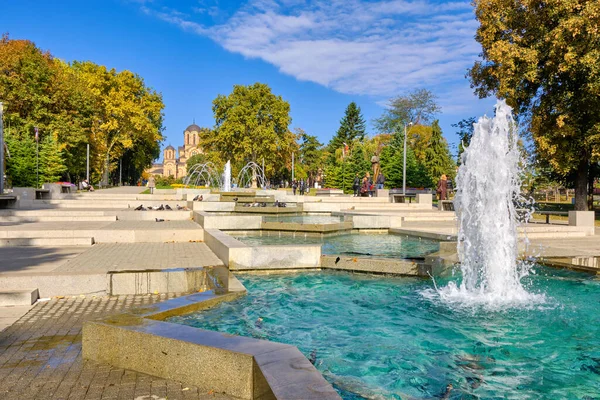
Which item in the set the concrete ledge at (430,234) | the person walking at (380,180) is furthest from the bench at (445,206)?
the concrete ledge at (430,234)

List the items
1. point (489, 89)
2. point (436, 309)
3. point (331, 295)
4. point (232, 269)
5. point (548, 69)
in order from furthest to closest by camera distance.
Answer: point (489, 89), point (548, 69), point (232, 269), point (331, 295), point (436, 309)

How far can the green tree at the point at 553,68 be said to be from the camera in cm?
1892

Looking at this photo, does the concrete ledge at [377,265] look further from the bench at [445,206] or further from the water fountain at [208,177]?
the water fountain at [208,177]

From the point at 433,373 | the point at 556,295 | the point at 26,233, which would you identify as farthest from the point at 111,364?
the point at 26,233

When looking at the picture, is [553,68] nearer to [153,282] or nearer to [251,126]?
[153,282]

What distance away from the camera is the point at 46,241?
10.2m

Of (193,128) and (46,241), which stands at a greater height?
(193,128)

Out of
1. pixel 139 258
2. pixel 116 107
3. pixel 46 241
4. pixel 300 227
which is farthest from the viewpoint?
pixel 116 107

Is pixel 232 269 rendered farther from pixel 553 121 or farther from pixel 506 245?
pixel 553 121

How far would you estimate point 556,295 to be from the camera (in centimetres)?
672

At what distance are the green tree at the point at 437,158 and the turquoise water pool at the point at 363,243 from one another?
155 ft

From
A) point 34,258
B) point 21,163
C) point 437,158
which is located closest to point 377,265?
point 34,258

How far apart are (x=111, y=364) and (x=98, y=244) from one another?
298 inches

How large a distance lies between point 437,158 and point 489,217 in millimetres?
52514
